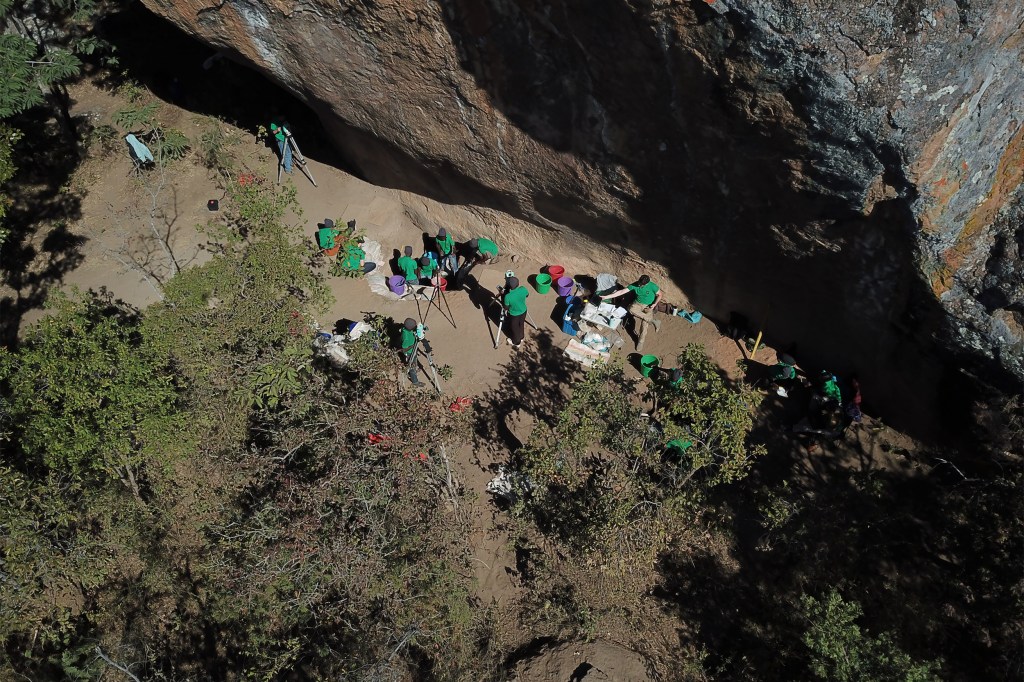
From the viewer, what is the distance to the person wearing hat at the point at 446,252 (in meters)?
13.3

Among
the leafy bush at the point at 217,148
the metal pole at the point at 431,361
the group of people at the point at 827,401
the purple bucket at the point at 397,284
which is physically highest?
the group of people at the point at 827,401

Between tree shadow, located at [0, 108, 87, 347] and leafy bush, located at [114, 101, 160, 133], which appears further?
leafy bush, located at [114, 101, 160, 133]

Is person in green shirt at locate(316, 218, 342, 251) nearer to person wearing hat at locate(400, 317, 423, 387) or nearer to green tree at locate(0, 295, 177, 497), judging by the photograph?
person wearing hat at locate(400, 317, 423, 387)

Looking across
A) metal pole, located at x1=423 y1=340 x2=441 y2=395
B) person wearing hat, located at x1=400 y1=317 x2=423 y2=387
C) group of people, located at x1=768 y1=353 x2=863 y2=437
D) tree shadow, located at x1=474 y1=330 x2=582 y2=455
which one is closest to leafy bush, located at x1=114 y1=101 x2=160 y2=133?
person wearing hat, located at x1=400 y1=317 x2=423 y2=387

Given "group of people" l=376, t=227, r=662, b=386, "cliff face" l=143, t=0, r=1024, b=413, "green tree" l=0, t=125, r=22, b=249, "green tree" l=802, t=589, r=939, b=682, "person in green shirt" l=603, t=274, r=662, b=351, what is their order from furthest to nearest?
"person in green shirt" l=603, t=274, r=662, b=351, "green tree" l=0, t=125, r=22, b=249, "group of people" l=376, t=227, r=662, b=386, "cliff face" l=143, t=0, r=1024, b=413, "green tree" l=802, t=589, r=939, b=682

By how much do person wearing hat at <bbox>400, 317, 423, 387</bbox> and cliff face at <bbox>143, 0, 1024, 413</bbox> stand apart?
321 centimetres

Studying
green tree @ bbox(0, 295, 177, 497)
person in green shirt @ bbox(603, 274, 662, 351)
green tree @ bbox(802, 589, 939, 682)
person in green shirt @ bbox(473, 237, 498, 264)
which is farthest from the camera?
person in green shirt @ bbox(473, 237, 498, 264)

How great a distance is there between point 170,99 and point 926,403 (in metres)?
16.8

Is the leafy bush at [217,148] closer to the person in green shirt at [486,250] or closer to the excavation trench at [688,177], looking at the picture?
the excavation trench at [688,177]

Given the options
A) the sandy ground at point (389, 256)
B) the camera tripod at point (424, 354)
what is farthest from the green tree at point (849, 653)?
the camera tripod at point (424, 354)

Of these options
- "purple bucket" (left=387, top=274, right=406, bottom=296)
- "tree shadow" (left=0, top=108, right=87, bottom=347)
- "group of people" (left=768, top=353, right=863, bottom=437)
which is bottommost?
"tree shadow" (left=0, top=108, right=87, bottom=347)

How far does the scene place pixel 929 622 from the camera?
9227 millimetres

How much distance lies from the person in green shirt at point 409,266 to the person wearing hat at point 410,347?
1.94 meters

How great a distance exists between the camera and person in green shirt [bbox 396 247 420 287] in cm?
1302
